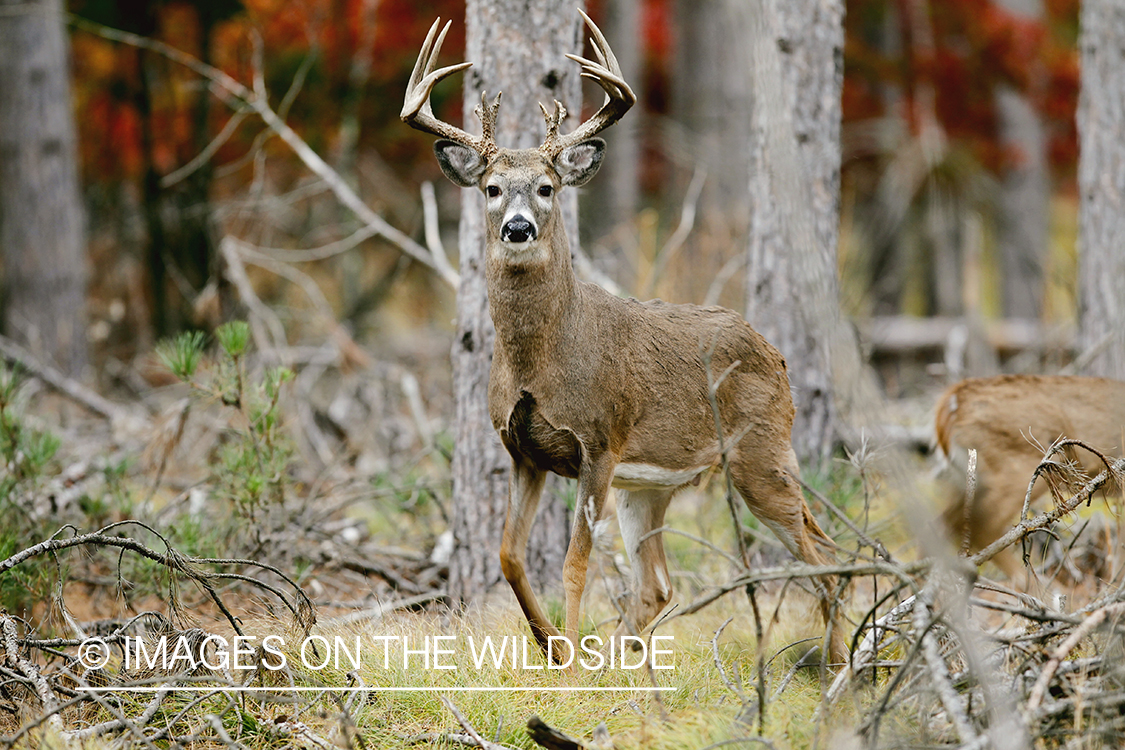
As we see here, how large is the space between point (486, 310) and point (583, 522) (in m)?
1.43

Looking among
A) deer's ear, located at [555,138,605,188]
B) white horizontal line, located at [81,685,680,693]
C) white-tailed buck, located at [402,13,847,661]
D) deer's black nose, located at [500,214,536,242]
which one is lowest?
white horizontal line, located at [81,685,680,693]

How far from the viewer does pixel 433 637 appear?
4293 mm

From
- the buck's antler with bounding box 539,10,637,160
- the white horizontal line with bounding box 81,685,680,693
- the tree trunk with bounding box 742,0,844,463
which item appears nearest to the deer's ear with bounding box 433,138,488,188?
the buck's antler with bounding box 539,10,637,160

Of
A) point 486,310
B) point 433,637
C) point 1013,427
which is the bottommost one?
point 433,637

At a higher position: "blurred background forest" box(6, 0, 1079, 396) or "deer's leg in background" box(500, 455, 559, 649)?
"blurred background forest" box(6, 0, 1079, 396)

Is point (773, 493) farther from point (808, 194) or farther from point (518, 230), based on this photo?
point (808, 194)

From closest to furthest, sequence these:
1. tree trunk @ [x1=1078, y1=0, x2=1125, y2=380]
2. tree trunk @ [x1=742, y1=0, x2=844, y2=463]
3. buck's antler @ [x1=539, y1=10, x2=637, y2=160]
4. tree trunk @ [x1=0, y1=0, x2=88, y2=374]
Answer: buck's antler @ [x1=539, y1=10, x2=637, y2=160]
tree trunk @ [x1=742, y1=0, x2=844, y2=463]
tree trunk @ [x1=1078, y1=0, x2=1125, y2=380]
tree trunk @ [x1=0, y1=0, x2=88, y2=374]

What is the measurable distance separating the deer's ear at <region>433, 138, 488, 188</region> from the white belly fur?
4.24ft

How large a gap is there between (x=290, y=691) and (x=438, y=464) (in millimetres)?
3607

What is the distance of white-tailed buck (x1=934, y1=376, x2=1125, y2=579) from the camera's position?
19.5 ft

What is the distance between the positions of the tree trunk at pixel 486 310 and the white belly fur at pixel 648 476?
0.86m

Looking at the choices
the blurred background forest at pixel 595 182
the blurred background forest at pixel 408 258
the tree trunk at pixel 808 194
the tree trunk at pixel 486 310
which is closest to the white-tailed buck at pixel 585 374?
the blurred background forest at pixel 408 258

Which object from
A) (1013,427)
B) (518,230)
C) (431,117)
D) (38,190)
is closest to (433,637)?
(518,230)

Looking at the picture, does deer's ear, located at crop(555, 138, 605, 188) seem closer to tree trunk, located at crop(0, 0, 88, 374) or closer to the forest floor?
the forest floor
